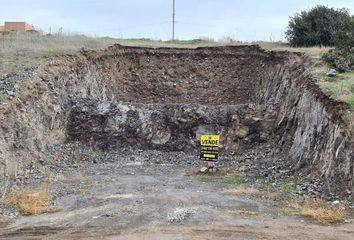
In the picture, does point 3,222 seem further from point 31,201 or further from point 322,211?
point 322,211

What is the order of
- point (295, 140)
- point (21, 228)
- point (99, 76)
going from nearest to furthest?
point (21, 228)
point (295, 140)
point (99, 76)

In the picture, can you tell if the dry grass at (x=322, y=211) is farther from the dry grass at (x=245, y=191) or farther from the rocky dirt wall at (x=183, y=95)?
the dry grass at (x=245, y=191)

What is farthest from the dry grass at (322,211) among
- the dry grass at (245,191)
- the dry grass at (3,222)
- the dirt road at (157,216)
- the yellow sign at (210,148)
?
the dry grass at (3,222)

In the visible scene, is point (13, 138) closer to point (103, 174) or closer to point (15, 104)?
point (15, 104)

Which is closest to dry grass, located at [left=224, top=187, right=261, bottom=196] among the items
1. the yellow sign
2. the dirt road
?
the dirt road

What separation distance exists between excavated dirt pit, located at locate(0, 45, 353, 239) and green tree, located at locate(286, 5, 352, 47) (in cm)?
364

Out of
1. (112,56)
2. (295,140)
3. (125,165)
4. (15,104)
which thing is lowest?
(125,165)

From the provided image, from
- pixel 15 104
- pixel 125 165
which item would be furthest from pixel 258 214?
pixel 15 104

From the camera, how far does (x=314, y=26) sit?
99.1 feet

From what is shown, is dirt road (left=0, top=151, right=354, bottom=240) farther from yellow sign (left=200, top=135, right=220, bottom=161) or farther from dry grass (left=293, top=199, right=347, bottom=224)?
yellow sign (left=200, top=135, right=220, bottom=161)

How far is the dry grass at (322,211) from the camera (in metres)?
11.0

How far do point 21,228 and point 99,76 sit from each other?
15.8 m

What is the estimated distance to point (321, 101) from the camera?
16.5 metres

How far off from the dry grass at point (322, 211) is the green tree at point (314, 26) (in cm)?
1865
